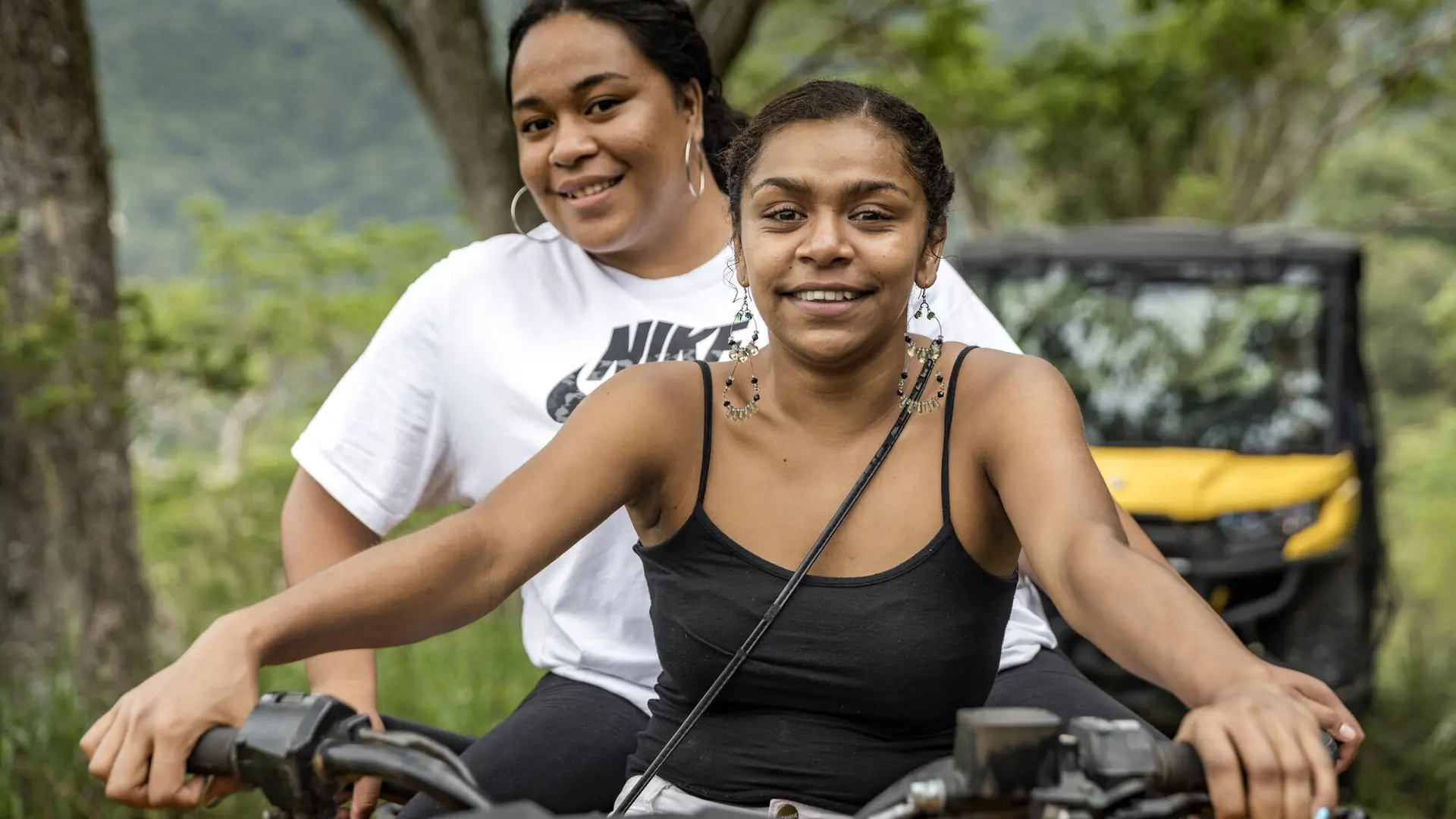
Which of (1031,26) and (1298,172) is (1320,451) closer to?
(1298,172)

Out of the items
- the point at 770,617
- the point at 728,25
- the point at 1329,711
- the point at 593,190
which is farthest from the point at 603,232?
the point at 728,25

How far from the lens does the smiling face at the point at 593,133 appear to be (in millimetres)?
2842

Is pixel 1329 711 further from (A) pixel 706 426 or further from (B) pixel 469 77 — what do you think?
(B) pixel 469 77

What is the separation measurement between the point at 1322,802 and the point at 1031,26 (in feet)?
164

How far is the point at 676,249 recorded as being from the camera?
115 inches

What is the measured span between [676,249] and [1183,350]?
6886 mm

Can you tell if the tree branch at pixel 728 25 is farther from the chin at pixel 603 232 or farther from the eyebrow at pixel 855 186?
the eyebrow at pixel 855 186

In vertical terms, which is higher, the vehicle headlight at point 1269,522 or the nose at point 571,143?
the nose at point 571,143

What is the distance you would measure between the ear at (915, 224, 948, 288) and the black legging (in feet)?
2.01

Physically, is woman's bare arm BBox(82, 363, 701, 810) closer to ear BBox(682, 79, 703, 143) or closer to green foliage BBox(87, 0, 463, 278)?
ear BBox(682, 79, 703, 143)

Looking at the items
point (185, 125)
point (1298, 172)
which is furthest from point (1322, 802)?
point (185, 125)

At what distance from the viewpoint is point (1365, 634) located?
27.2 ft

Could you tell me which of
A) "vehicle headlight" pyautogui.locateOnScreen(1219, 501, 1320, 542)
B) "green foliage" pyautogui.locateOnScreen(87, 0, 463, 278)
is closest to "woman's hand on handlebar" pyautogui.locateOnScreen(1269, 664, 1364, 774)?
"vehicle headlight" pyautogui.locateOnScreen(1219, 501, 1320, 542)

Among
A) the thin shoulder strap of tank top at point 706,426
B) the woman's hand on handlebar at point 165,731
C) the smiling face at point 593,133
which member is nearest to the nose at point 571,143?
the smiling face at point 593,133
